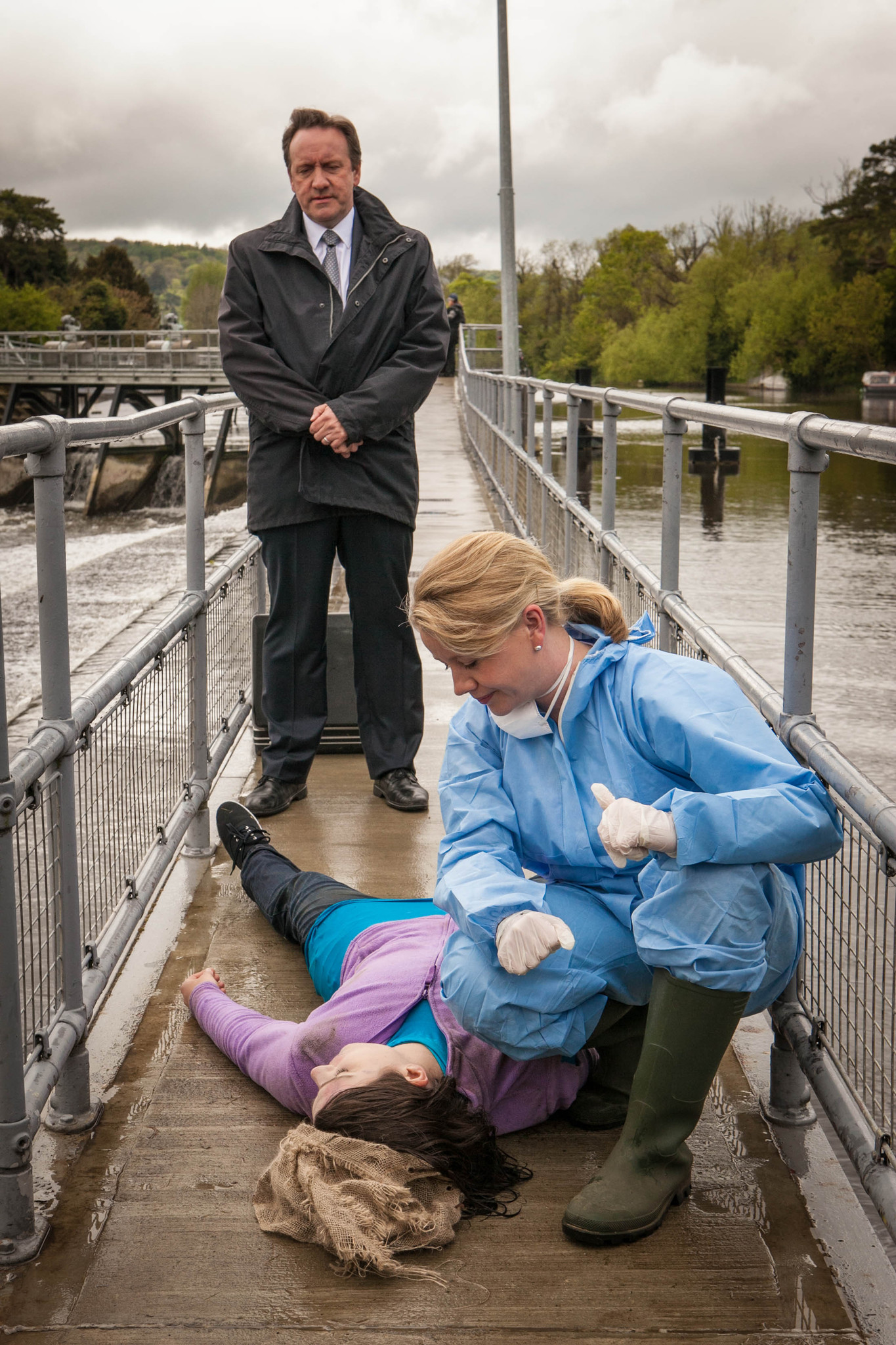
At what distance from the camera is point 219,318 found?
4008 mm

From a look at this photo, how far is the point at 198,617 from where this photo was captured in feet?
12.7

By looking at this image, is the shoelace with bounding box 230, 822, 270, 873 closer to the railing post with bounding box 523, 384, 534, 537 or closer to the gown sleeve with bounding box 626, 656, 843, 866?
the gown sleeve with bounding box 626, 656, 843, 866

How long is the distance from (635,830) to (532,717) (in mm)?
400

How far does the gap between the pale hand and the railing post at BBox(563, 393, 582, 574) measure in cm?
332

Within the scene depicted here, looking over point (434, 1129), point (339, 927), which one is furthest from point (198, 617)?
point (434, 1129)

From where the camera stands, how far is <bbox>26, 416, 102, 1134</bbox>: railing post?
215 cm

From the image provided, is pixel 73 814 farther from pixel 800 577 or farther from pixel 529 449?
pixel 529 449

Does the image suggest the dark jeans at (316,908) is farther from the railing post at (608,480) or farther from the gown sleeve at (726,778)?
the railing post at (608,480)

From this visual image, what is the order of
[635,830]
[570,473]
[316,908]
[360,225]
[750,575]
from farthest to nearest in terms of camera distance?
[750,575] < [570,473] < [360,225] < [316,908] < [635,830]

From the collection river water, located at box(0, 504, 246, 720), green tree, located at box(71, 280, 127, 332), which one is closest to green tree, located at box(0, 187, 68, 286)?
green tree, located at box(71, 280, 127, 332)

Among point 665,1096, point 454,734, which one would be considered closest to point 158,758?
point 454,734

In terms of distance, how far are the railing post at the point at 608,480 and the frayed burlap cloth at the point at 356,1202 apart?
2.65 m

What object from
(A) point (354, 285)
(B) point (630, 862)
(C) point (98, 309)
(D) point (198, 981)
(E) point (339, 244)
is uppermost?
(C) point (98, 309)

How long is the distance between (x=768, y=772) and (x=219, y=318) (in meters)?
2.67
